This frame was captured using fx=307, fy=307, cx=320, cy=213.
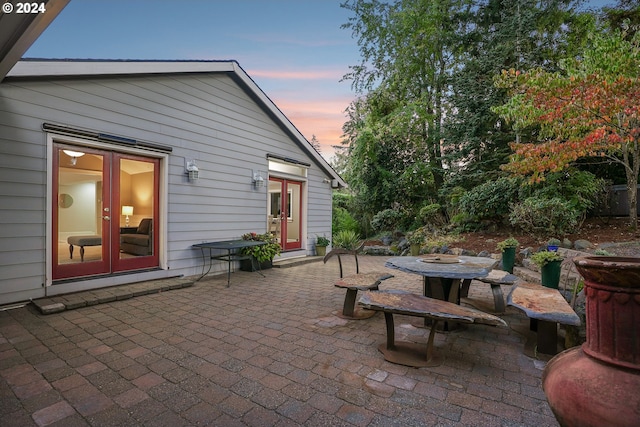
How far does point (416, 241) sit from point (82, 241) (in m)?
8.47

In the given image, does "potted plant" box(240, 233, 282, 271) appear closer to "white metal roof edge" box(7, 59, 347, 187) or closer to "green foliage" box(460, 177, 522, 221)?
"white metal roof edge" box(7, 59, 347, 187)

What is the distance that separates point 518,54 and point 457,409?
10967 millimetres

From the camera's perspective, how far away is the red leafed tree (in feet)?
16.9

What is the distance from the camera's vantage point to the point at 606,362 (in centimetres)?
110

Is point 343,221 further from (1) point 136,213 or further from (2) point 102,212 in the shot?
(2) point 102,212

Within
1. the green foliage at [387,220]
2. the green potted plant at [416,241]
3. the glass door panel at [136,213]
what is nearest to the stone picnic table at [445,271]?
the glass door panel at [136,213]

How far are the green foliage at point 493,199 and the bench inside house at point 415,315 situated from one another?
22.2ft

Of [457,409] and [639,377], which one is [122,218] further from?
[639,377]

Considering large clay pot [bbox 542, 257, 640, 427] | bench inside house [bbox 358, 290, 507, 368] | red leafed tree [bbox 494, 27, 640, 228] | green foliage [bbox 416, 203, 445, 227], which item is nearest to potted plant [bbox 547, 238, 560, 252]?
red leafed tree [bbox 494, 27, 640, 228]

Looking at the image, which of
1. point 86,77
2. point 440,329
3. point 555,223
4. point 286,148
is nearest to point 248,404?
point 440,329

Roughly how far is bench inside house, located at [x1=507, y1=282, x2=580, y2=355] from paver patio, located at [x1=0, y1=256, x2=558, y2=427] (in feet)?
0.77

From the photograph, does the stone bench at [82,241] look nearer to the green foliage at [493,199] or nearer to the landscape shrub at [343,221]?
the green foliage at [493,199]

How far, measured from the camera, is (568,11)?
31.4ft

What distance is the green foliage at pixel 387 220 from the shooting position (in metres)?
11.7
